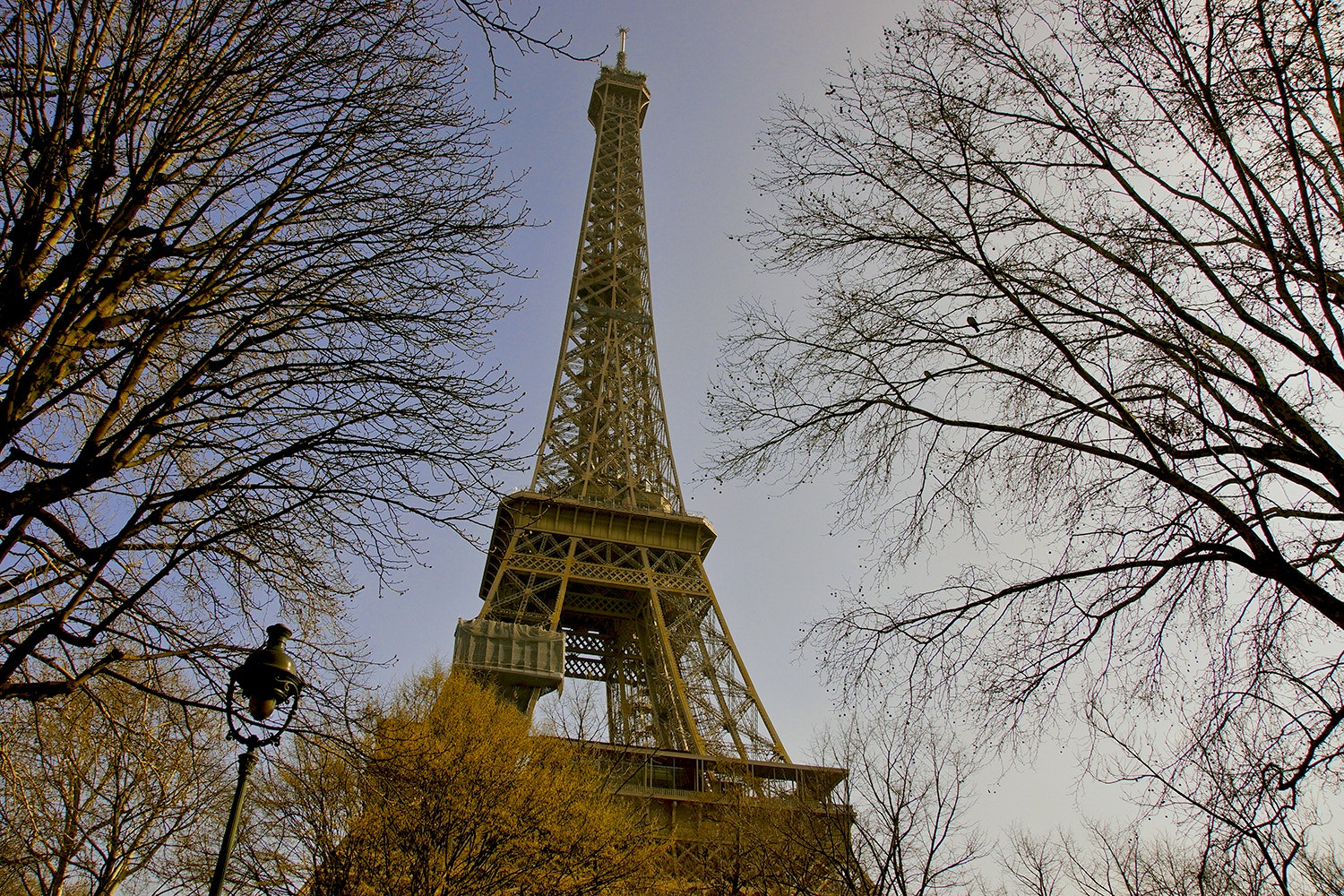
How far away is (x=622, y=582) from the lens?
33.3m

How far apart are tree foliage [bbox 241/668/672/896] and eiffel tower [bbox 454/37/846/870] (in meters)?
5.77

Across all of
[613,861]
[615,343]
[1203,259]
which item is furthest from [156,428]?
[615,343]

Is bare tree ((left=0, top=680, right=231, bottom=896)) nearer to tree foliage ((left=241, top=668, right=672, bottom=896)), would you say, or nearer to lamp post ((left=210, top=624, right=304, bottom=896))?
tree foliage ((left=241, top=668, right=672, bottom=896))

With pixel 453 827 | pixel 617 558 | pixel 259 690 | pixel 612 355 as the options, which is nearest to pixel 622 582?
pixel 617 558

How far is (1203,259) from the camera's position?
19.5 feet

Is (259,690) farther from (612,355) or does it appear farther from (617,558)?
(612,355)

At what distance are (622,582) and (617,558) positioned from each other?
1.99 meters

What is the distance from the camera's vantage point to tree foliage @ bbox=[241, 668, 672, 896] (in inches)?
509

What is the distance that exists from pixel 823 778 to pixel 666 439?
16856 mm

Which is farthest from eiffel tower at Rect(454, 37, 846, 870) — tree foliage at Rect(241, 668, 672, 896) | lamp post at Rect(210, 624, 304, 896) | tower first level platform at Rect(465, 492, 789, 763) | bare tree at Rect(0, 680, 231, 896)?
lamp post at Rect(210, 624, 304, 896)

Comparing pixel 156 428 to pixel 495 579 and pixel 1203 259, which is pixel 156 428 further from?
pixel 495 579

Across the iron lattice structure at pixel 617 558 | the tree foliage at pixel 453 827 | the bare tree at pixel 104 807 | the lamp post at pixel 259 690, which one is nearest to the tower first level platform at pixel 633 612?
the iron lattice structure at pixel 617 558

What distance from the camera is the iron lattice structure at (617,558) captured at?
97.7 feet

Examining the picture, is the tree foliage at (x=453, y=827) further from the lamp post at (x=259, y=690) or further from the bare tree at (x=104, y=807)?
the lamp post at (x=259, y=690)
